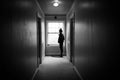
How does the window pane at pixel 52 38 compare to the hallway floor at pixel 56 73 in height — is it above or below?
above

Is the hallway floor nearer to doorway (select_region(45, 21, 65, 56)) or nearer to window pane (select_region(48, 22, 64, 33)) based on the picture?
doorway (select_region(45, 21, 65, 56))

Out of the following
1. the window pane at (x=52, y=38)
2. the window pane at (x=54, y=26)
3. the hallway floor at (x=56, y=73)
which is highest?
the window pane at (x=54, y=26)

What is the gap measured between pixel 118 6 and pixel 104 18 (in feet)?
1.39

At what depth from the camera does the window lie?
820 cm

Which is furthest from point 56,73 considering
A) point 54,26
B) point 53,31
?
point 54,26

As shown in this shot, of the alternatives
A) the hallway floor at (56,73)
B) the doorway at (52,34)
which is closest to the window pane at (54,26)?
the doorway at (52,34)

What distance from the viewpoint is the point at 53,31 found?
8203 millimetres

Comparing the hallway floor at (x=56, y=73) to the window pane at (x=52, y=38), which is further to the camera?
the window pane at (x=52, y=38)

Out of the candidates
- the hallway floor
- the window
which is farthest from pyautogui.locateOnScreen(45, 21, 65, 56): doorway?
the hallway floor

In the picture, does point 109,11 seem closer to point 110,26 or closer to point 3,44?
point 110,26

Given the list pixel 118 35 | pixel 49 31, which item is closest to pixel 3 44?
pixel 118 35

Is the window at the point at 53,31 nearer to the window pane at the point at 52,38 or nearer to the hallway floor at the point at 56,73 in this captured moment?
the window pane at the point at 52,38

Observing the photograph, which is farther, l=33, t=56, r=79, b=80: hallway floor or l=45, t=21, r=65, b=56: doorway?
l=45, t=21, r=65, b=56: doorway

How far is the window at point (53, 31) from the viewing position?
26.9ft
